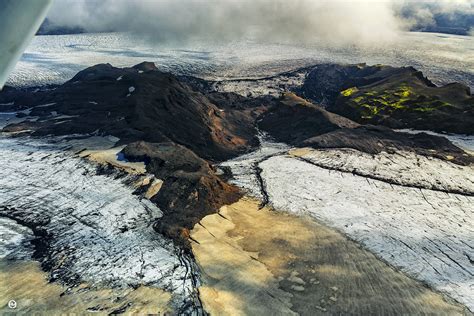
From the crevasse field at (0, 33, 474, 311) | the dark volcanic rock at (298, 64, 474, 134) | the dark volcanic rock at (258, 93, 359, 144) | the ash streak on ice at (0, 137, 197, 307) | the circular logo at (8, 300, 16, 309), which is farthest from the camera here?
the dark volcanic rock at (258, 93, 359, 144)

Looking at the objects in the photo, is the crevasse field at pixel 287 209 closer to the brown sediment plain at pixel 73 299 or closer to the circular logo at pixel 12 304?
the brown sediment plain at pixel 73 299

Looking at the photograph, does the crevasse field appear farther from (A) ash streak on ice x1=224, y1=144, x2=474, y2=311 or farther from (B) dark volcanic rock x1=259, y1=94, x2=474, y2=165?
(B) dark volcanic rock x1=259, y1=94, x2=474, y2=165

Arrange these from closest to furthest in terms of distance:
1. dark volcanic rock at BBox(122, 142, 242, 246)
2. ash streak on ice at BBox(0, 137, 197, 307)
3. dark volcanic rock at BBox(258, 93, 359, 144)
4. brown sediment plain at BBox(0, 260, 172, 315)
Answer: brown sediment plain at BBox(0, 260, 172, 315) → ash streak on ice at BBox(0, 137, 197, 307) → dark volcanic rock at BBox(122, 142, 242, 246) → dark volcanic rock at BBox(258, 93, 359, 144)

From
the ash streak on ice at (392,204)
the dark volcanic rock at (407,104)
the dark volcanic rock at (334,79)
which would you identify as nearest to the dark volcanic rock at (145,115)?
the ash streak on ice at (392,204)

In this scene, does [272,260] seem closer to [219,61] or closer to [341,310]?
[341,310]

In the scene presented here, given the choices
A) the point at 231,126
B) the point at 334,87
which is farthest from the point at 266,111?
the point at 334,87

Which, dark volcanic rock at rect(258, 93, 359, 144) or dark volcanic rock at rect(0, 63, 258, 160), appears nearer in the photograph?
dark volcanic rock at rect(0, 63, 258, 160)

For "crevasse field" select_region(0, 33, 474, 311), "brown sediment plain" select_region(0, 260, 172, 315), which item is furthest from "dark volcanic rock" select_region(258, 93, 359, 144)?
"brown sediment plain" select_region(0, 260, 172, 315)
